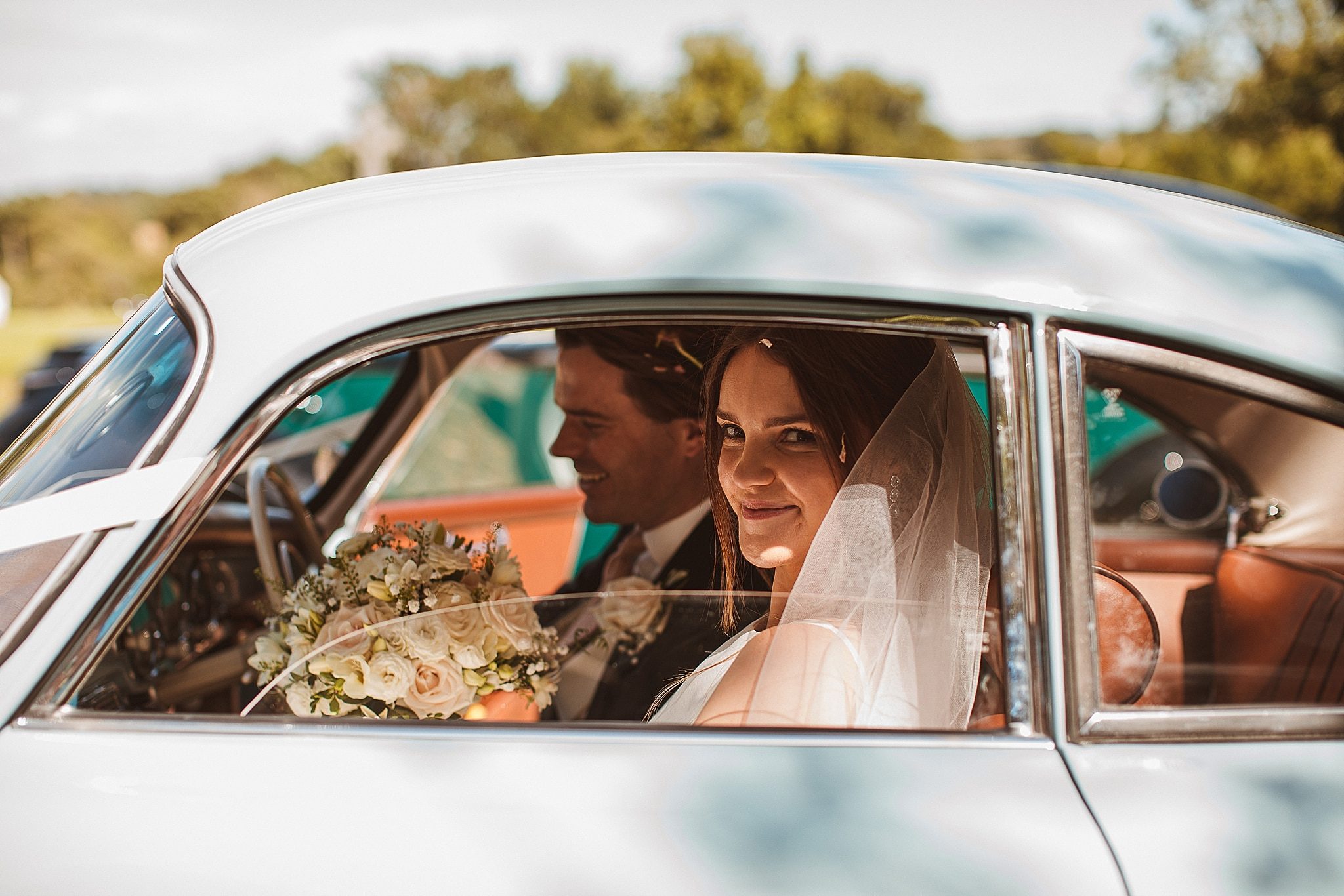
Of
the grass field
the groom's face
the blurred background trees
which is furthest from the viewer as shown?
the grass field

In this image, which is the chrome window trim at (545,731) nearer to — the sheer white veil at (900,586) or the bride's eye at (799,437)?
the sheer white veil at (900,586)

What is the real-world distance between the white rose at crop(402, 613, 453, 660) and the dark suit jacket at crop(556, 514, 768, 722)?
1.02 feet

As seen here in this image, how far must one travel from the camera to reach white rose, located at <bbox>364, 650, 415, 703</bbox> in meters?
1.42

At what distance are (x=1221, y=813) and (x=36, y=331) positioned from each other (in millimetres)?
38791

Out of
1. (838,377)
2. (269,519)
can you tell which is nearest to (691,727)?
(838,377)

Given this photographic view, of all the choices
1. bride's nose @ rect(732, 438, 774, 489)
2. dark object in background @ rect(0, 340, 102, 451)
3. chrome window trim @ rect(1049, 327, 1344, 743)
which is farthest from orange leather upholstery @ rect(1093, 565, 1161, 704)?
dark object in background @ rect(0, 340, 102, 451)

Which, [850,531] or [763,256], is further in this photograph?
[850,531]

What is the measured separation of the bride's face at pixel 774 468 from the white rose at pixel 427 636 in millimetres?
494

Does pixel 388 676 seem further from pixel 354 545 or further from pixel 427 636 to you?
pixel 354 545

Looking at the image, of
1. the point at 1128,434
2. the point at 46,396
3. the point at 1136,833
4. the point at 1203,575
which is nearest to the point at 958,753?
the point at 1136,833

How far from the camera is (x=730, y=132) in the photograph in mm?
27016

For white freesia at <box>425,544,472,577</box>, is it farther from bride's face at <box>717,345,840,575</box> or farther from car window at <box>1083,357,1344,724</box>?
car window at <box>1083,357,1344,724</box>

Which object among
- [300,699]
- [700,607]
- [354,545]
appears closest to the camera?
[300,699]

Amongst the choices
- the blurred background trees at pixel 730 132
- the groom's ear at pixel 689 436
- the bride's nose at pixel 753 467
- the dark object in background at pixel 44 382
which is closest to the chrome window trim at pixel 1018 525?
the bride's nose at pixel 753 467
